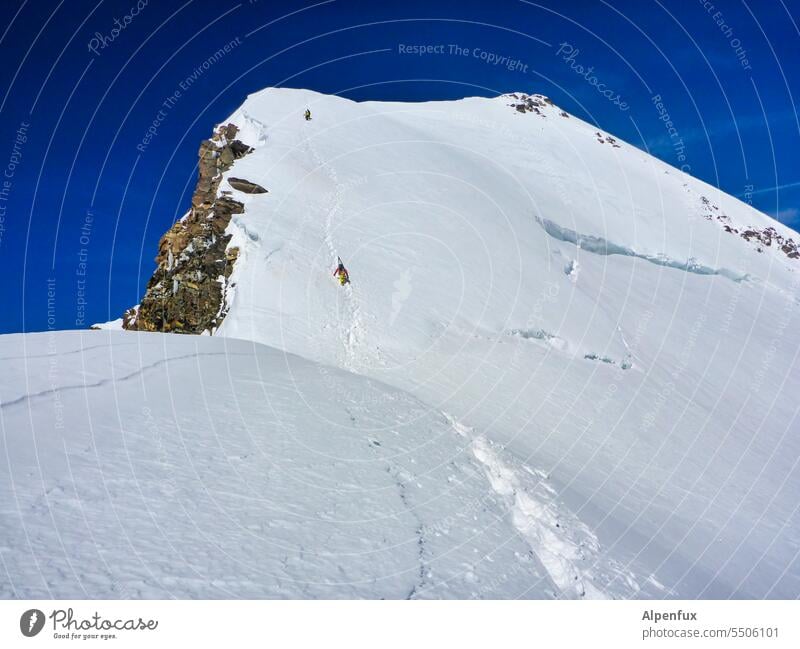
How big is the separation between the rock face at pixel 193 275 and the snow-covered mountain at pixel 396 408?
177mm

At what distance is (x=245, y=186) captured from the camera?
25.1 m

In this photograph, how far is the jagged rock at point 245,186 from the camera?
81.9 feet

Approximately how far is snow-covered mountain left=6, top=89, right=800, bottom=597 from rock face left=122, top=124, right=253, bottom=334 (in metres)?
0.18

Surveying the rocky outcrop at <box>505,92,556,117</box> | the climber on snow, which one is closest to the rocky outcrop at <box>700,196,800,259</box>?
the rocky outcrop at <box>505,92,556,117</box>

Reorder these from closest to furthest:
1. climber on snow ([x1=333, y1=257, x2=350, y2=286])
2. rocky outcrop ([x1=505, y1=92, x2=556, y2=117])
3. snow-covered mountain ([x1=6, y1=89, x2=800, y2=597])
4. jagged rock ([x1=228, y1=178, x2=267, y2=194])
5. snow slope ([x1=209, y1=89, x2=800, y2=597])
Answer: snow-covered mountain ([x1=6, y1=89, x2=800, y2=597])
snow slope ([x1=209, y1=89, x2=800, y2=597])
climber on snow ([x1=333, y1=257, x2=350, y2=286])
jagged rock ([x1=228, y1=178, x2=267, y2=194])
rocky outcrop ([x1=505, y1=92, x2=556, y2=117])

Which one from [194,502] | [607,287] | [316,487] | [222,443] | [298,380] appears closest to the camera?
[194,502]

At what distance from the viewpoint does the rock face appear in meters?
20.4

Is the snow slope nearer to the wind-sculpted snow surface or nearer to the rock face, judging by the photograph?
the rock face

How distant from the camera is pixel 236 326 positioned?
48.6ft

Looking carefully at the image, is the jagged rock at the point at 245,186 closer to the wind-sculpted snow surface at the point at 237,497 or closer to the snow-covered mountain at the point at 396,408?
the snow-covered mountain at the point at 396,408
